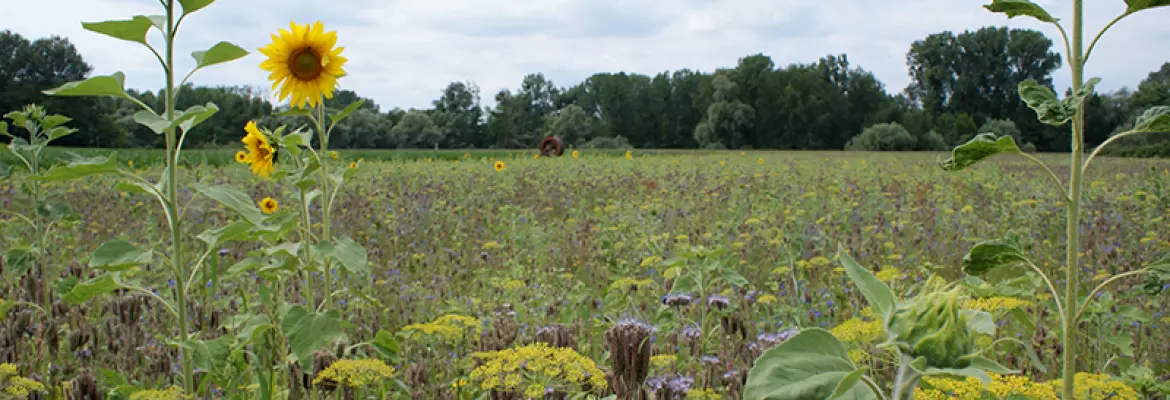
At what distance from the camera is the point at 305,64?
2521mm

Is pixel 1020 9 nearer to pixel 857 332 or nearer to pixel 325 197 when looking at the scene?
pixel 857 332

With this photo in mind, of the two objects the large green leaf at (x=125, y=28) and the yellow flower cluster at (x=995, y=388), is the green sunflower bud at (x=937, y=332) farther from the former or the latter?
the large green leaf at (x=125, y=28)

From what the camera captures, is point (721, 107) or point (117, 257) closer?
point (117, 257)

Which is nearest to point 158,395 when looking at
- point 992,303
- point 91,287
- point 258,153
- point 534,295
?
point 91,287

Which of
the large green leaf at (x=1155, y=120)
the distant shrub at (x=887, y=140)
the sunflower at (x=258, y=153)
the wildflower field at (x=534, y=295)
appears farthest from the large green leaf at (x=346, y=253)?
the distant shrub at (x=887, y=140)

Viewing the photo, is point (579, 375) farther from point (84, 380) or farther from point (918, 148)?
point (918, 148)

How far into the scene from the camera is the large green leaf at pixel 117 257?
5.97ft

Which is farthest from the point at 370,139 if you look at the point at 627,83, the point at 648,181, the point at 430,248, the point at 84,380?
the point at 84,380

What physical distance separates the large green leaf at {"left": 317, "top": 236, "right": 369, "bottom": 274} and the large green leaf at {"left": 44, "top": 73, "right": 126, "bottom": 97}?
2.22ft

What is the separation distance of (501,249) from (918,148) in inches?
2101

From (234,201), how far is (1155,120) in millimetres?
2065

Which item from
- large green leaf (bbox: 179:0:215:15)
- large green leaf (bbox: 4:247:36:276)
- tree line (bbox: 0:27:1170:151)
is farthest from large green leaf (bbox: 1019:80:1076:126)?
tree line (bbox: 0:27:1170:151)

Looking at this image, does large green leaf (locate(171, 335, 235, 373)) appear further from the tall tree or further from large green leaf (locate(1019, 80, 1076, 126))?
Result: the tall tree

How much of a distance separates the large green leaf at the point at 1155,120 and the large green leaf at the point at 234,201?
79.1 inches
